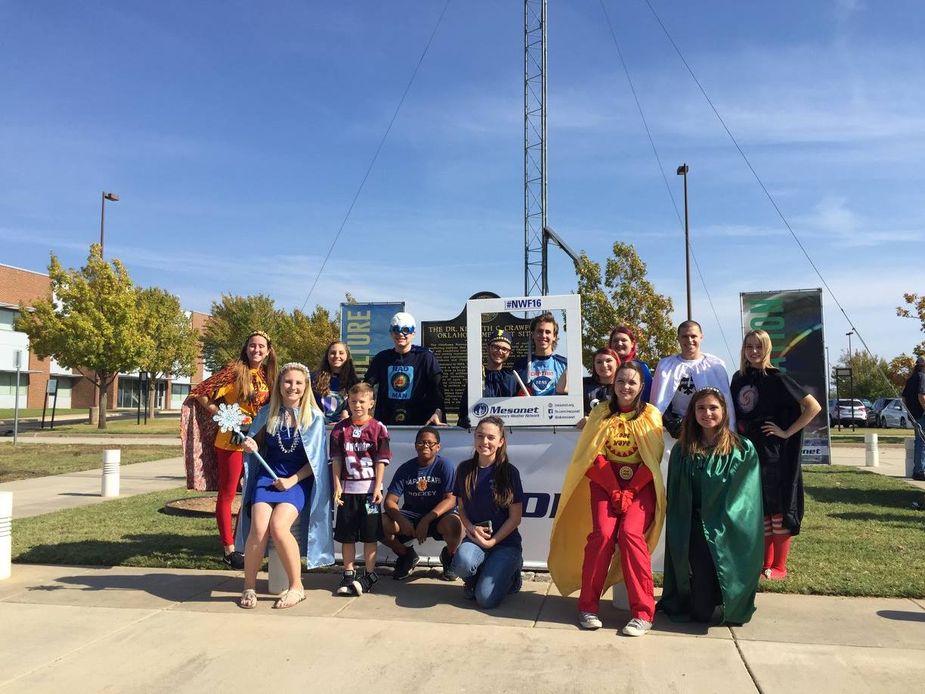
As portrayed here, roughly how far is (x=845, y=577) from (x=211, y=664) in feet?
15.0

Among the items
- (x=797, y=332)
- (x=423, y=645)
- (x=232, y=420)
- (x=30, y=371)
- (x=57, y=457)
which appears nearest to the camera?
(x=423, y=645)

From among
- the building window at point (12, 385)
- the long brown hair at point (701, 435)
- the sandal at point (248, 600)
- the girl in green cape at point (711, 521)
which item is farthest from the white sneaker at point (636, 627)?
the building window at point (12, 385)

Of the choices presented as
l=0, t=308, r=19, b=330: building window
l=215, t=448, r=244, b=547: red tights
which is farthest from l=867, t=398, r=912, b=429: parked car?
l=0, t=308, r=19, b=330: building window

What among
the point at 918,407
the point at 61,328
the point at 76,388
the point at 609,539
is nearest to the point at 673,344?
the point at 918,407

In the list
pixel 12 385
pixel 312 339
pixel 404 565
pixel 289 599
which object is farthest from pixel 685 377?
pixel 12 385

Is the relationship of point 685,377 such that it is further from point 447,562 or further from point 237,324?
point 237,324

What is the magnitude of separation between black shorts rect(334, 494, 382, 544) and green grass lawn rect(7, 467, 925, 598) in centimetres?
154

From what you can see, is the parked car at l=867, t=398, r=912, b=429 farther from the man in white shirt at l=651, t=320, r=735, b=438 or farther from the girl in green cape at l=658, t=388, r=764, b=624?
the girl in green cape at l=658, t=388, r=764, b=624

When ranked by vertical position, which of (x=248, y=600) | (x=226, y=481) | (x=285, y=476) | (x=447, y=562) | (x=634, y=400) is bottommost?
(x=248, y=600)

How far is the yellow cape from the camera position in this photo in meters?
4.65

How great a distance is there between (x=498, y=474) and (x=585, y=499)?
2.05 feet

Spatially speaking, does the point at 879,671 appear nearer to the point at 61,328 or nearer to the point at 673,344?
the point at 673,344

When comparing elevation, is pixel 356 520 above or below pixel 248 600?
above

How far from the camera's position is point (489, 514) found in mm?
5148
